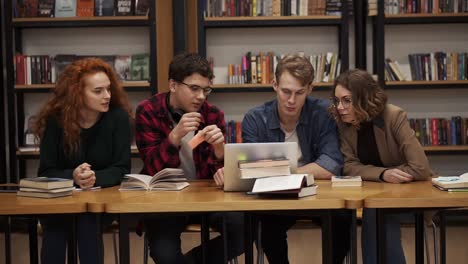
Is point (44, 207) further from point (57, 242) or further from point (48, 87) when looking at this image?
point (48, 87)

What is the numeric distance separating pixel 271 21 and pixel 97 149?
2.15 metres

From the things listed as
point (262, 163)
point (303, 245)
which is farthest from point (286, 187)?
point (303, 245)

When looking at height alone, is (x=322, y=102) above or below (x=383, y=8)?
below

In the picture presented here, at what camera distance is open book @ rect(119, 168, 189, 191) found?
3.07m

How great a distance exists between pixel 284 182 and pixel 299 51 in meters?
2.76

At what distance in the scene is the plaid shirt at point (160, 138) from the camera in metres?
3.39

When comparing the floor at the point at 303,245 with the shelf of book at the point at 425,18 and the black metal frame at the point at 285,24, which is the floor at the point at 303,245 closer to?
the black metal frame at the point at 285,24

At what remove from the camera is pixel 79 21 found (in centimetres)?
520

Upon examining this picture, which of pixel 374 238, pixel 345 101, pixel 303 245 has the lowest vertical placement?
pixel 303 245

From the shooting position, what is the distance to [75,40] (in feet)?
17.9

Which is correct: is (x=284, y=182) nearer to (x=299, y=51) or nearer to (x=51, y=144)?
(x=51, y=144)

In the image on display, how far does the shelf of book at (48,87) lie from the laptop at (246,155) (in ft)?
7.74

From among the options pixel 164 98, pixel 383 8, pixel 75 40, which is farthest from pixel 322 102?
pixel 75 40

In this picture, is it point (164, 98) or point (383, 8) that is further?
point (383, 8)
